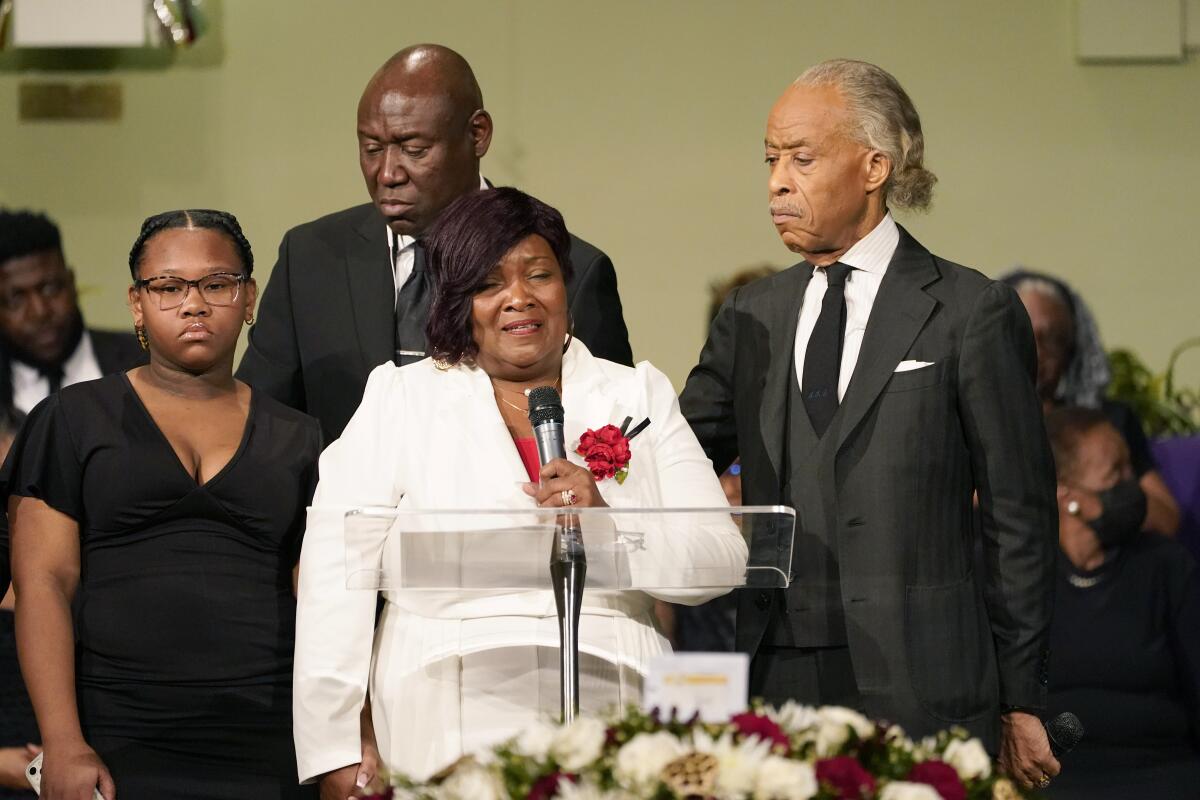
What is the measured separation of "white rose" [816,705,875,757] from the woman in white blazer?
33 centimetres

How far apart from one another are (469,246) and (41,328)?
324 cm

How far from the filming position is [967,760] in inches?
68.0

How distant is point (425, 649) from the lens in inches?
87.8

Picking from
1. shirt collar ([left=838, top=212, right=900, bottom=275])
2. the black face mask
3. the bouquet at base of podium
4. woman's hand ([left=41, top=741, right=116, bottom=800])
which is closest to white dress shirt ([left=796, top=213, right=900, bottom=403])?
shirt collar ([left=838, top=212, right=900, bottom=275])

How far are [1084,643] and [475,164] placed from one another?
1.96 m

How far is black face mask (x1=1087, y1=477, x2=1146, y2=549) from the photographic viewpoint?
417cm

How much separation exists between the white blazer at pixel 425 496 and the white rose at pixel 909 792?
0.57 metres

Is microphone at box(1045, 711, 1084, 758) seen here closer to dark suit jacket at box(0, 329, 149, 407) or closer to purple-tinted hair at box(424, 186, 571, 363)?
purple-tinted hair at box(424, 186, 571, 363)

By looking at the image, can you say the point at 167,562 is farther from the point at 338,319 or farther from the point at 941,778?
the point at 941,778

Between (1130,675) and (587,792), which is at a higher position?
(587,792)

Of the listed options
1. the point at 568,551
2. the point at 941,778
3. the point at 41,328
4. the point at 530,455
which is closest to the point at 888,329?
the point at 530,455

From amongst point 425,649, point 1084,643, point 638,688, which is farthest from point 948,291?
point 1084,643

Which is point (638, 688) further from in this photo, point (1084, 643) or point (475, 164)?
point (1084, 643)

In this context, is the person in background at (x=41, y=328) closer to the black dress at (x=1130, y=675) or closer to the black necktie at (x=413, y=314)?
the black necktie at (x=413, y=314)
